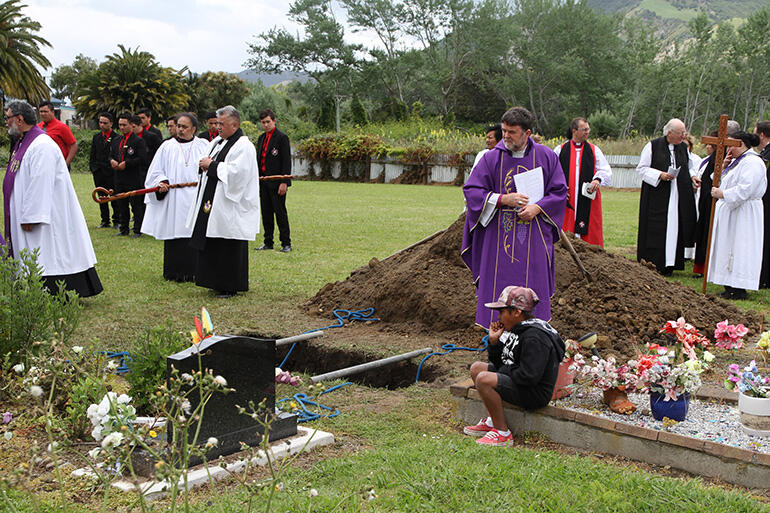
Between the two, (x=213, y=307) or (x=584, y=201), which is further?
(x=584, y=201)

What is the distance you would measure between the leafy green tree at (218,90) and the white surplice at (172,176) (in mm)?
50404

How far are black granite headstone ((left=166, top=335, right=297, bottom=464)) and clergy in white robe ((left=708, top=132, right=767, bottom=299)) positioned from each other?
271 inches

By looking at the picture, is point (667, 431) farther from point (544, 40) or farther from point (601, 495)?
point (544, 40)

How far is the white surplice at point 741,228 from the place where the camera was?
941 centimetres

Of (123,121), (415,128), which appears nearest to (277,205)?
(123,121)

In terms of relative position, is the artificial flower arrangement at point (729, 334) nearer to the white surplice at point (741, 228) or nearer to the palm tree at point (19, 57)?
the white surplice at point (741, 228)

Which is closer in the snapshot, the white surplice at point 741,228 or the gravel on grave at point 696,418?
the gravel on grave at point 696,418

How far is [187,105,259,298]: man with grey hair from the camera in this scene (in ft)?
29.2

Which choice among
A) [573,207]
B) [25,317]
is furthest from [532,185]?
[573,207]

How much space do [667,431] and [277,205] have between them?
363 inches

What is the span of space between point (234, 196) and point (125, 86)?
1248 inches

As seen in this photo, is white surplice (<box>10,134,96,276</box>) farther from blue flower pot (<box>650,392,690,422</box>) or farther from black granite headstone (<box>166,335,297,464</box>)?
blue flower pot (<box>650,392,690,422</box>)

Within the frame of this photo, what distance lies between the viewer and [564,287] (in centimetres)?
798

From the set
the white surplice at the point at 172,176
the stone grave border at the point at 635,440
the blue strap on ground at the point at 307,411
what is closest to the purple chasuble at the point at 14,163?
the white surplice at the point at 172,176
